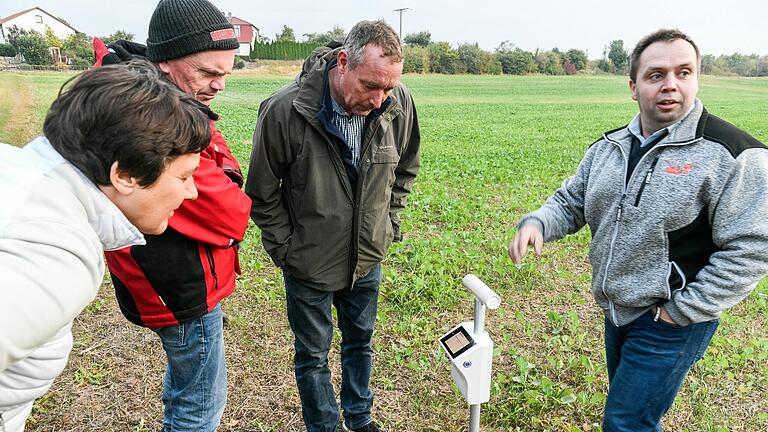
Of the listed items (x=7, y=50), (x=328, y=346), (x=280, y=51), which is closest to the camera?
(x=328, y=346)

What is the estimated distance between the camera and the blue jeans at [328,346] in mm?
2781

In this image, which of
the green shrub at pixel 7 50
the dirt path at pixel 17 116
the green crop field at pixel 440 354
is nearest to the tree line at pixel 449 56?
the green shrub at pixel 7 50


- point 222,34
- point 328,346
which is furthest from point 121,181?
point 328,346

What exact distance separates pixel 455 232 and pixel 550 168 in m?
5.12

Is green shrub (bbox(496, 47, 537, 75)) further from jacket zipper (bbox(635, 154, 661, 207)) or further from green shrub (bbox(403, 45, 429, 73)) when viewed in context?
jacket zipper (bbox(635, 154, 661, 207))

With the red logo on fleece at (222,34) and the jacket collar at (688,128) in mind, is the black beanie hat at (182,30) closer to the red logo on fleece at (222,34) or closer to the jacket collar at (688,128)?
the red logo on fleece at (222,34)

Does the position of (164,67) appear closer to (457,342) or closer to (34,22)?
(457,342)

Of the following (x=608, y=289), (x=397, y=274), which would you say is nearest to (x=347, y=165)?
(x=608, y=289)

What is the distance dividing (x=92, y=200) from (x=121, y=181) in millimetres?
102

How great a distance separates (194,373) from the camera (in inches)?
85.0

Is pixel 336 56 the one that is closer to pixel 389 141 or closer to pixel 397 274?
pixel 389 141

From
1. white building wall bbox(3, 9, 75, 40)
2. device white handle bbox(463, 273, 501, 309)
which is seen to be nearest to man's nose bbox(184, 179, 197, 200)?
device white handle bbox(463, 273, 501, 309)

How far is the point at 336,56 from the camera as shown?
2.64 meters

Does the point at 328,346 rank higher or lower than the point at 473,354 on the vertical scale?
lower
